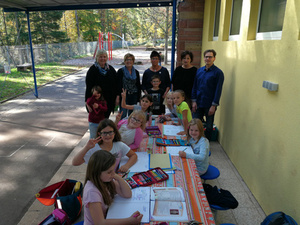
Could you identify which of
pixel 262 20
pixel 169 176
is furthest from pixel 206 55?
pixel 169 176

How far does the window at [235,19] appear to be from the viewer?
4453mm

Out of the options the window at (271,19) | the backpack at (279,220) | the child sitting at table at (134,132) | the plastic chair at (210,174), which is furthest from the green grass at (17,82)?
the backpack at (279,220)

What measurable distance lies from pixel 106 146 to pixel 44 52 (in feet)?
72.7

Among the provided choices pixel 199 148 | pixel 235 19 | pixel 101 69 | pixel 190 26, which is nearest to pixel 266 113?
pixel 199 148

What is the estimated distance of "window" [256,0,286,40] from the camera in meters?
2.96

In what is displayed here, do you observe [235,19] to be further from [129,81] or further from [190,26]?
[129,81]

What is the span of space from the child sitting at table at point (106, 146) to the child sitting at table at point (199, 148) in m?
0.60

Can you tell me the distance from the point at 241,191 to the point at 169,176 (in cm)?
173

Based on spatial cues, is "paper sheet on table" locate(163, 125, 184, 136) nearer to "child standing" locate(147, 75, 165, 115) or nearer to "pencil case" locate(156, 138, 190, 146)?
"pencil case" locate(156, 138, 190, 146)

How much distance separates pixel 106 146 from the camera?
257cm

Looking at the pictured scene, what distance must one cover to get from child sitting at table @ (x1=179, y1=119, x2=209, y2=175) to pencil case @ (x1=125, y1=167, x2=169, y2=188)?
44cm

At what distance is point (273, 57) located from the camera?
283cm

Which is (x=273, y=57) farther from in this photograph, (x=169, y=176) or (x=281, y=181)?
(x=169, y=176)

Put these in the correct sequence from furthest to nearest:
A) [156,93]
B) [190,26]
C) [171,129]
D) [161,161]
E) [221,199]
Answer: [190,26], [156,93], [171,129], [161,161], [221,199]
